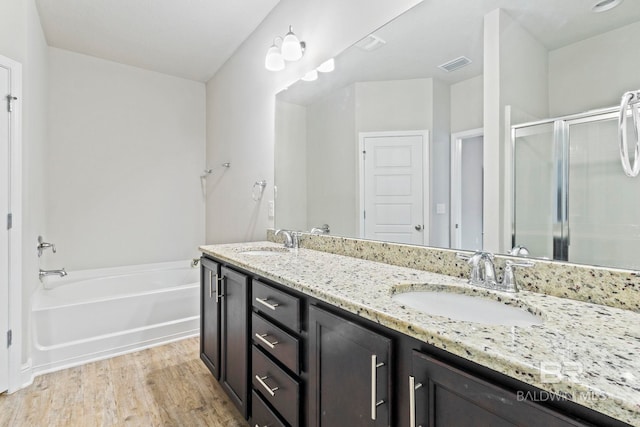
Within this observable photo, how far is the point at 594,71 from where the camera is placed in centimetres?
90

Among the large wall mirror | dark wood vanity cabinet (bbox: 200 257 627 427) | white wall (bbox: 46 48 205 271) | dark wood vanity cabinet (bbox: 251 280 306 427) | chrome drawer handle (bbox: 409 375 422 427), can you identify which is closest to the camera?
dark wood vanity cabinet (bbox: 200 257 627 427)

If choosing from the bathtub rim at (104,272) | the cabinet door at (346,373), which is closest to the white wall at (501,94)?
the cabinet door at (346,373)

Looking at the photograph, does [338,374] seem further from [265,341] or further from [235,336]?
[235,336]

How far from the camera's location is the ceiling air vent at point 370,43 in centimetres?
160

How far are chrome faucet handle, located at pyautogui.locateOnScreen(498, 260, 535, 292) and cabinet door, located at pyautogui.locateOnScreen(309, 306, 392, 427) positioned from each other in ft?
1.55

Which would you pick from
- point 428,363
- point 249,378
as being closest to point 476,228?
point 428,363

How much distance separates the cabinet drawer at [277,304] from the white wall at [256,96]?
1.18 meters

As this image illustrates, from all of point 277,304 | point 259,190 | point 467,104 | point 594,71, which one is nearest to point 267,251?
point 259,190

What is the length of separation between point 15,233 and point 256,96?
1891mm

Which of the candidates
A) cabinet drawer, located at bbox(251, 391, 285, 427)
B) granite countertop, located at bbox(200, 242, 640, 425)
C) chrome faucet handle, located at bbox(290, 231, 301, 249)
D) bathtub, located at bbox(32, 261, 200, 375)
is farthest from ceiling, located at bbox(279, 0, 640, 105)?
bathtub, located at bbox(32, 261, 200, 375)

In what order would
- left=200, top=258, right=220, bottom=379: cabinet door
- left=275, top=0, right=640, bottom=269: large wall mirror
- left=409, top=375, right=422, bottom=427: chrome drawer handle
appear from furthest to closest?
left=200, top=258, right=220, bottom=379: cabinet door → left=275, top=0, right=640, bottom=269: large wall mirror → left=409, top=375, right=422, bottom=427: chrome drawer handle

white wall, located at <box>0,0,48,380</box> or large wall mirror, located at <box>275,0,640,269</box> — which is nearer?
large wall mirror, located at <box>275,0,640,269</box>

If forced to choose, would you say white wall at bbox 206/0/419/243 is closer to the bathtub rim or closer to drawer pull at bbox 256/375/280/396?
the bathtub rim

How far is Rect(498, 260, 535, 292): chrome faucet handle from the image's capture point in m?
0.99
